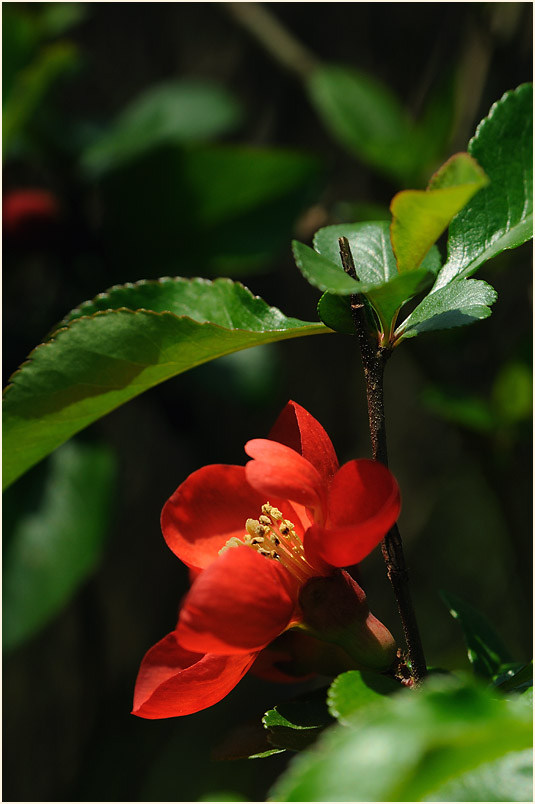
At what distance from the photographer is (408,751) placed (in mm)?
194

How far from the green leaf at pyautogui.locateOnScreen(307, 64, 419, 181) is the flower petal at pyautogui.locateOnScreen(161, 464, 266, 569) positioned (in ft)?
2.78

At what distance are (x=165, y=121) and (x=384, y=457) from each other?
3.39 feet

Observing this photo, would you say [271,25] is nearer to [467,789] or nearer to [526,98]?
[526,98]

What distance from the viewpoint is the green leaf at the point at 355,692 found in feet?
1.06

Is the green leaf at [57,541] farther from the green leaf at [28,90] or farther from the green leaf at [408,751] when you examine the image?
the green leaf at [408,751]

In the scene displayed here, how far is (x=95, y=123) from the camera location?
4.51 feet

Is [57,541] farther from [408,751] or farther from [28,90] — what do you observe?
[408,751]

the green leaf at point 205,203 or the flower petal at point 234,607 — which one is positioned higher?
the green leaf at point 205,203

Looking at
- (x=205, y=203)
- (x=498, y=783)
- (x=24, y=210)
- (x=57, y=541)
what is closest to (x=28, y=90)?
(x=24, y=210)

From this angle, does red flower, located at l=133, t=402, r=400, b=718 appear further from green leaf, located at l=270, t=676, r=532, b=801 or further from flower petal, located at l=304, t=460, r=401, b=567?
green leaf, located at l=270, t=676, r=532, b=801

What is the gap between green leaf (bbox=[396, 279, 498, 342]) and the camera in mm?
369

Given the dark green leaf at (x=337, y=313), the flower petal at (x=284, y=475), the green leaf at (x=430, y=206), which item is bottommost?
the flower petal at (x=284, y=475)

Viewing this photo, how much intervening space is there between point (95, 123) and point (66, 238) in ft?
0.93

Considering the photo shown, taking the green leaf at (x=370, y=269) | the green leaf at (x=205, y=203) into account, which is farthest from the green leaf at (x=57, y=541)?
the green leaf at (x=370, y=269)
